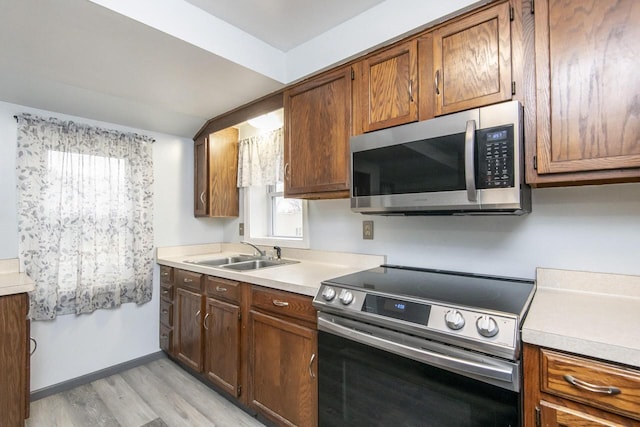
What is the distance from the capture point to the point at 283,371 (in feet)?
5.56

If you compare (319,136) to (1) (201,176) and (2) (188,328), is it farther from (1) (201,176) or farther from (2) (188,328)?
(2) (188,328)

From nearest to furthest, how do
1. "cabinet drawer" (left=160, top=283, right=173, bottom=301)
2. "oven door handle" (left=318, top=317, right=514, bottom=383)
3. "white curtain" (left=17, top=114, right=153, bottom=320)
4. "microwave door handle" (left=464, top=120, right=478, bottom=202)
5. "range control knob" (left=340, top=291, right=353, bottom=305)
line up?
"oven door handle" (left=318, top=317, right=514, bottom=383) → "microwave door handle" (left=464, top=120, right=478, bottom=202) → "range control knob" (left=340, top=291, right=353, bottom=305) → "white curtain" (left=17, top=114, right=153, bottom=320) → "cabinet drawer" (left=160, top=283, right=173, bottom=301)

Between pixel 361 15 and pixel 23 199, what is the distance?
2499mm

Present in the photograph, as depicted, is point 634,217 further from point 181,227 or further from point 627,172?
point 181,227

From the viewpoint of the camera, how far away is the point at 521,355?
98 centimetres

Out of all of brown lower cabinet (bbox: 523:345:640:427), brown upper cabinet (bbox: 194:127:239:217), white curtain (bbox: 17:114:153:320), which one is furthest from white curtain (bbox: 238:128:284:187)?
brown lower cabinet (bbox: 523:345:640:427)

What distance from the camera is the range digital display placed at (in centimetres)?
116

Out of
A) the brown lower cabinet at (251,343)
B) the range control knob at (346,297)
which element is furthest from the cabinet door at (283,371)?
the range control knob at (346,297)

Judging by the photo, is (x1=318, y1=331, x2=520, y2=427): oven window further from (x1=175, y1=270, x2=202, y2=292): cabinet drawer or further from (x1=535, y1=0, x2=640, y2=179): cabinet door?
(x1=175, y1=270, x2=202, y2=292): cabinet drawer

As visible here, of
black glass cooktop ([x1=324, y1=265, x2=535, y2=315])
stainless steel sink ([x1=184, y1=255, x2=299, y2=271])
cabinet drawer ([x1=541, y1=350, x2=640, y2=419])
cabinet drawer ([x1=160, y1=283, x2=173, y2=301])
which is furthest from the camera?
cabinet drawer ([x1=160, y1=283, x2=173, y2=301])

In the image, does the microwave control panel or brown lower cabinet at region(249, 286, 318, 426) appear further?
brown lower cabinet at region(249, 286, 318, 426)

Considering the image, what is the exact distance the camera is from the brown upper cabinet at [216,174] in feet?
Result: 9.54

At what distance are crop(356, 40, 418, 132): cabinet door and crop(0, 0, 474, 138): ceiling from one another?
4.0 inches

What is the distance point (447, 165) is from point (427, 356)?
79 centimetres
